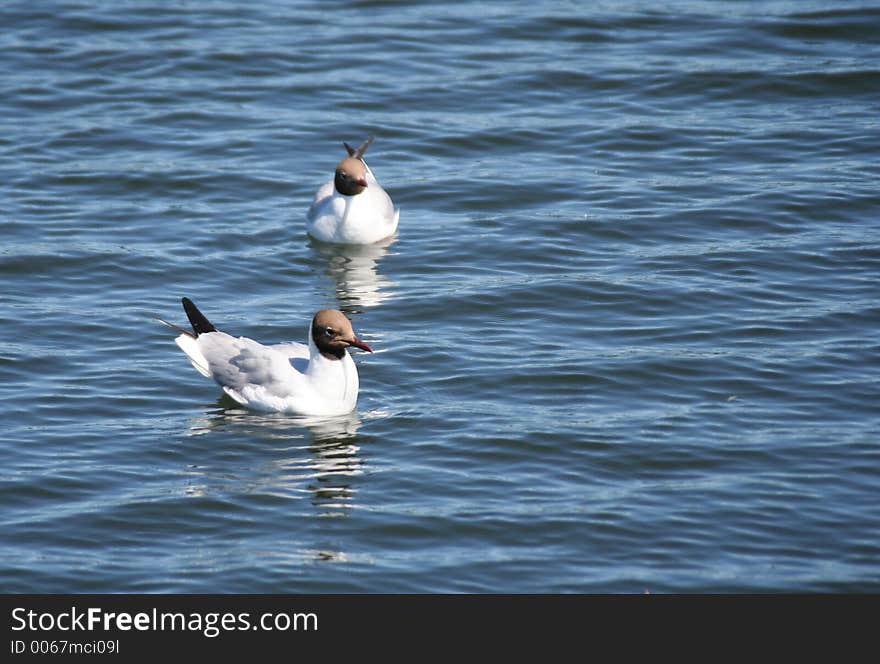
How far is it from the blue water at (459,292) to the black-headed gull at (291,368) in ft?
0.56

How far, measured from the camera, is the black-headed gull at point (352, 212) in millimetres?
14117

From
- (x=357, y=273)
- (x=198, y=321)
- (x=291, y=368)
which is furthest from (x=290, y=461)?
(x=357, y=273)

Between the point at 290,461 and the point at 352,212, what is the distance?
4842 mm

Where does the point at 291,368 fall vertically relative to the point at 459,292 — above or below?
below

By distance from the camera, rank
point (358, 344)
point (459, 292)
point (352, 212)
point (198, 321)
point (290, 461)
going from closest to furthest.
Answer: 1. point (290, 461)
2. point (358, 344)
3. point (198, 321)
4. point (459, 292)
5. point (352, 212)

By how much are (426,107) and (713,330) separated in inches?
277

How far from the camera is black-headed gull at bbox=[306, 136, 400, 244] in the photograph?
14.1 m

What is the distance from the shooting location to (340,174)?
563 inches

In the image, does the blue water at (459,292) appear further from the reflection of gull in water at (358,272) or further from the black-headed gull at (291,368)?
the black-headed gull at (291,368)

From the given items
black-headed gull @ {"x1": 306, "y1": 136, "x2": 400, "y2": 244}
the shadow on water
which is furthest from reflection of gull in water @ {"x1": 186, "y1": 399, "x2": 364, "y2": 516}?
black-headed gull @ {"x1": 306, "y1": 136, "x2": 400, "y2": 244}

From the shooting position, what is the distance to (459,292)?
504 inches

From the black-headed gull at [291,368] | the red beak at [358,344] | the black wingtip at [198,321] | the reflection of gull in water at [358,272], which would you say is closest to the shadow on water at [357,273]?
the reflection of gull in water at [358,272]

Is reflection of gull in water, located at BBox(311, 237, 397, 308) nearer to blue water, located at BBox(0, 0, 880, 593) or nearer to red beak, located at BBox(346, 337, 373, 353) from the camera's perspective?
blue water, located at BBox(0, 0, 880, 593)

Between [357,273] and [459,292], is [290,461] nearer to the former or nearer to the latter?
[459,292]
